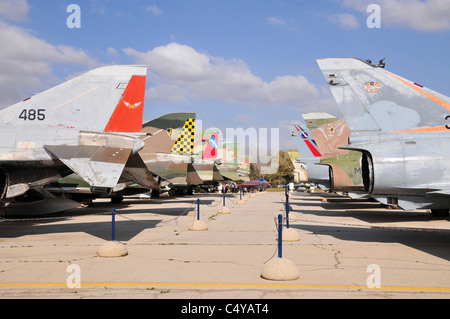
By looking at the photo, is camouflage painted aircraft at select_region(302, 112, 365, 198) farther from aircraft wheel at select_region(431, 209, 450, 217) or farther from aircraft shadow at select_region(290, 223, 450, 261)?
A: aircraft shadow at select_region(290, 223, 450, 261)

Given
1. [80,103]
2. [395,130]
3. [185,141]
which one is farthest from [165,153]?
[395,130]

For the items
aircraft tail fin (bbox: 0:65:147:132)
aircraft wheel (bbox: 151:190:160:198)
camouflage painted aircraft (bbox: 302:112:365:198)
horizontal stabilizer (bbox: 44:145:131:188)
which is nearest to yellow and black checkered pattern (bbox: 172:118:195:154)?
camouflage painted aircraft (bbox: 302:112:365:198)

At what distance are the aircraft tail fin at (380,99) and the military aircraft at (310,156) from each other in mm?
12774

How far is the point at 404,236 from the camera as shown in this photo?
1208 cm

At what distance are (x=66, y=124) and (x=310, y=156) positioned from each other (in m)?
18.6

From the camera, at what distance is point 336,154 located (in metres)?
21.4

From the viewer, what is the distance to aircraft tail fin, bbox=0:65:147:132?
13.2 m

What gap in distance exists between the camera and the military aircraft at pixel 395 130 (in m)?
11.0

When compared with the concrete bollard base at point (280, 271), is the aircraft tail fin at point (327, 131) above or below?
above

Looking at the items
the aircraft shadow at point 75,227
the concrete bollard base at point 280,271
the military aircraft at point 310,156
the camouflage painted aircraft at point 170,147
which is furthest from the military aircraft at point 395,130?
the camouflage painted aircraft at point 170,147

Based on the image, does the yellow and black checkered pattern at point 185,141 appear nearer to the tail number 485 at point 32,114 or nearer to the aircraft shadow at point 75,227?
the aircraft shadow at point 75,227

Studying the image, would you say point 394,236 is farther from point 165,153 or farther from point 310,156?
point 165,153

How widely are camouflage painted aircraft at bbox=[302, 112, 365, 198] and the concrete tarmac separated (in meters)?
5.63
